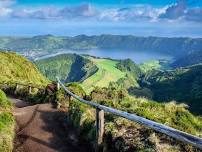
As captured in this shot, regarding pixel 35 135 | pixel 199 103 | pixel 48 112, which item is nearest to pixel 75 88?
pixel 48 112

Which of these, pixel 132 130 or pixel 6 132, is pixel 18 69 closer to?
pixel 6 132

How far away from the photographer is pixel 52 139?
13.7 metres

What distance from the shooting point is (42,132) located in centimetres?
1459

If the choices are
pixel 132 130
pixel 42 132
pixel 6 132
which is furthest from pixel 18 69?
pixel 132 130

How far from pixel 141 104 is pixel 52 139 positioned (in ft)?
15.9

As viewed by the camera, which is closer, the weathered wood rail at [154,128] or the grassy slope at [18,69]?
the weathered wood rail at [154,128]

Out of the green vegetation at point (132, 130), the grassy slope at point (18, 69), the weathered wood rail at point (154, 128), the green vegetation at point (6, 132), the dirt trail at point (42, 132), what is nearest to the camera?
the weathered wood rail at point (154, 128)

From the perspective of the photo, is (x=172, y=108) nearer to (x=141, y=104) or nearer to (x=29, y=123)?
(x=141, y=104)

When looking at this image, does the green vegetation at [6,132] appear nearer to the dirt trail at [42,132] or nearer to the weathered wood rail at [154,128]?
the dirt trail at [42,132]

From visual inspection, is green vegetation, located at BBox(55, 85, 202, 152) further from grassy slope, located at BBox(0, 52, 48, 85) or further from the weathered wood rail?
grassy slope, located at BBox(0, 52, 48, 85)

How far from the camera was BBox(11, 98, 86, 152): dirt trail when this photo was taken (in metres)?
12.7

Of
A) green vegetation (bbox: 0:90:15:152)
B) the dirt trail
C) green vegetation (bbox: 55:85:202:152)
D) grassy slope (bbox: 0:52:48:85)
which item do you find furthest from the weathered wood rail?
grassy slope (bbox: 0:52:48:85)

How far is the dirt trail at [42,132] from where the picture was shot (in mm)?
12695

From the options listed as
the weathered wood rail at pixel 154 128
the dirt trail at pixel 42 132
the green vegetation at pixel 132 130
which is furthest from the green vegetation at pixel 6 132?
the weathered wood rail at pixel 154 128
